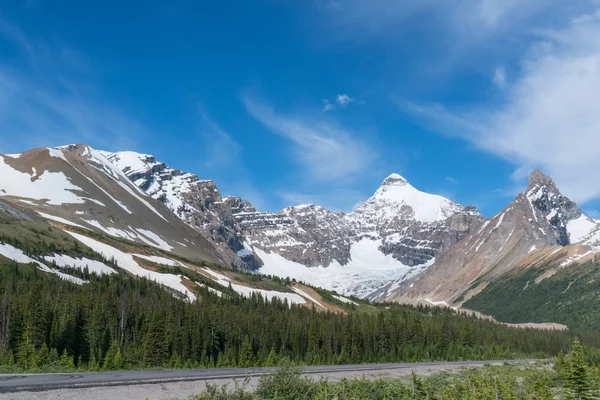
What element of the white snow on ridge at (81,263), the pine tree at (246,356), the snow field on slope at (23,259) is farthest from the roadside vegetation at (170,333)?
the white snow on ridge at (81,263)

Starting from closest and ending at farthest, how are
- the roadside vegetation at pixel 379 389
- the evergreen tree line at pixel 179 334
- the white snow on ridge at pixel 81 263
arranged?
the roadside vegetation at pixel 379 389
the evergreen tree line at pixel 179 334
the white snow on ridge at pixel 81 263

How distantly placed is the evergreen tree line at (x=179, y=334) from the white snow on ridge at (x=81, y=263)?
24.9ft

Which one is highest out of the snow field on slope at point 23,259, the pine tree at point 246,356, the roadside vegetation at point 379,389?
the snow field on slope at point 23,259

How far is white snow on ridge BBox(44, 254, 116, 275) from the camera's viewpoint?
15925 cm

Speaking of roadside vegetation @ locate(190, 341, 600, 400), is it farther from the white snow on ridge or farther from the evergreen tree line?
the white snow on ridge

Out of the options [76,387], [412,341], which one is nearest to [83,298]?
[76,387]

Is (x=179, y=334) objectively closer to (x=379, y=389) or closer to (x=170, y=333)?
(x=170, y=333)

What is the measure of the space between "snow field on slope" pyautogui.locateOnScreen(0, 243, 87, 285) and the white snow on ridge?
863 centimetres

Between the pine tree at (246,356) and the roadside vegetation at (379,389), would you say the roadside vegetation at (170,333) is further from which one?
the roadside vegetation at (379,389)

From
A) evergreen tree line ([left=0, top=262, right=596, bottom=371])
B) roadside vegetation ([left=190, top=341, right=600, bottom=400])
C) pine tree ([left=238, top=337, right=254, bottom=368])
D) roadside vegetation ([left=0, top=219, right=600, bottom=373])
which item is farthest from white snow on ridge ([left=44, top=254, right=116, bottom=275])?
roadside vegetation ([left=190, top=341, right=600, bottom=400])

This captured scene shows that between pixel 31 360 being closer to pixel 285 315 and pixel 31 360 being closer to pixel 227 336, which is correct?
pixel 227 336

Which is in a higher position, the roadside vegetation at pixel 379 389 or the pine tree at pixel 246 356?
the pine tree at pixel 246 356

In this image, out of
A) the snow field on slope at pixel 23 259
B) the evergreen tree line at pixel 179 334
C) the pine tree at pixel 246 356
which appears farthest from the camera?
the snow field on slope at pixel 23 259

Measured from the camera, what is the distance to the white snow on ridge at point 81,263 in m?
159
